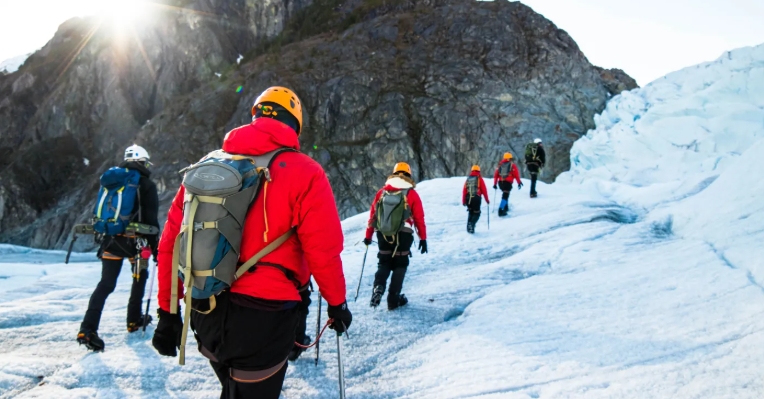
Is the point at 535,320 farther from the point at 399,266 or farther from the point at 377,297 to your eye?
the point at 377,297

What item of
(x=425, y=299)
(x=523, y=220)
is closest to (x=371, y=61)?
(x=523, y=220)

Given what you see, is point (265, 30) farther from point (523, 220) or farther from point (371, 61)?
point (523, 220)

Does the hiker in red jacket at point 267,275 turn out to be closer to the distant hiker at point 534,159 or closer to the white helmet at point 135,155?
the white helmet at point 135,155

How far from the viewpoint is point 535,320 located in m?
5.41

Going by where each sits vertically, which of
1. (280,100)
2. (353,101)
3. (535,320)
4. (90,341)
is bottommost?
(535,320)

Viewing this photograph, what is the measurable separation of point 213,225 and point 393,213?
12.8 feet

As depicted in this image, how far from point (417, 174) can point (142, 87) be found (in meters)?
42.2

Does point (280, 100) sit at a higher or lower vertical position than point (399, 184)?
higher

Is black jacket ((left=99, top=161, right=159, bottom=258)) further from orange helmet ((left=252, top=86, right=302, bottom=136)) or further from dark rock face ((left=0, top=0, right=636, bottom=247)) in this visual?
dark rock face ((left=0, top=0, right=636, bottom=247))

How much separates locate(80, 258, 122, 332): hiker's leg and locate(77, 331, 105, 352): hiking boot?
52 mm

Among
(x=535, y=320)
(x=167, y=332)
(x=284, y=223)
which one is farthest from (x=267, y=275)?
(x=535, y=320)

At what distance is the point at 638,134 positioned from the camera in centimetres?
2673

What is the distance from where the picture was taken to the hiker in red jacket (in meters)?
2.42

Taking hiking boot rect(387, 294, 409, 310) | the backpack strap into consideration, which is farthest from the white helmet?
hiking boot rect(387, 294, 409, 310)
